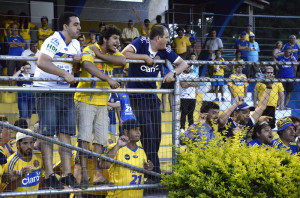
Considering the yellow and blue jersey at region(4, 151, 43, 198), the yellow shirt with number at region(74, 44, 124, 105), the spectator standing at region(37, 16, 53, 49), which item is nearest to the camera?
the yellow shirt with number at region(74, 44, 124, 105)

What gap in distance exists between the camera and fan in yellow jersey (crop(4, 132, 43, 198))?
5.56m

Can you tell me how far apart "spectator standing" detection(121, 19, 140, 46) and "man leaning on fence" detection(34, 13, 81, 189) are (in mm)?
7529

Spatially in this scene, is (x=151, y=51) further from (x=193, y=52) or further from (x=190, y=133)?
(x=193, y=52)

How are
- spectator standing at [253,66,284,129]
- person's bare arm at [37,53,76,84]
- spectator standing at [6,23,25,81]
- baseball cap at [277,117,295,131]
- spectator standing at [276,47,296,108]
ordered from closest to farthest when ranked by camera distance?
person's bare arm at [37,53,76,84], baseball cap at [277,117,295,131], spectator standing at [253,66,284,129], spectator standing at [6,23,25,81], spectator standing at [276,47,296,108]

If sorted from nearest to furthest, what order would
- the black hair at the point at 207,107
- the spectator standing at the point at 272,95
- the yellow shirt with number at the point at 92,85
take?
the yellow shirt with number at the point at 92,85
the black hair at the point at 207,107
the spectator standing at the point at 272,95

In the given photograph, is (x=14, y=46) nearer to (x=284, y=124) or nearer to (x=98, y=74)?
(x=98, y=74)

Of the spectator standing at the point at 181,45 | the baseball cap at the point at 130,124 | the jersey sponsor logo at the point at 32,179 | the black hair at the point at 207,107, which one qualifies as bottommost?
the jersey sponsor logo at the point at 32,179

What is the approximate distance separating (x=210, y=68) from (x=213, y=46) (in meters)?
1.49

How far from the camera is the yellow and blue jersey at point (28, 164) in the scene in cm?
561

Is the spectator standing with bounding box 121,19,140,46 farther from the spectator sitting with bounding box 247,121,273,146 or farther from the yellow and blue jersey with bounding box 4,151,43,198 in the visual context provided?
the yellow and blue jersey with bounding box 4,151,43,198

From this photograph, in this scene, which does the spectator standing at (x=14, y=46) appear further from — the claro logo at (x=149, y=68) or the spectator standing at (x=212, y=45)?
the spectator standing at (x=212, y=45)

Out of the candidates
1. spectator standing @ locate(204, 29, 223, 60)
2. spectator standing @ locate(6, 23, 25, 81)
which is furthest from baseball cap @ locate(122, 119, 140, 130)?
spectator standing @ locate(204, 29, 223, 60)

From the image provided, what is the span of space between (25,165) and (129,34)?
8.02 meters

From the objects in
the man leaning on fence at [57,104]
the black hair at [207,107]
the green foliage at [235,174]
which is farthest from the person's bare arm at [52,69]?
the black hair at [207,107]
